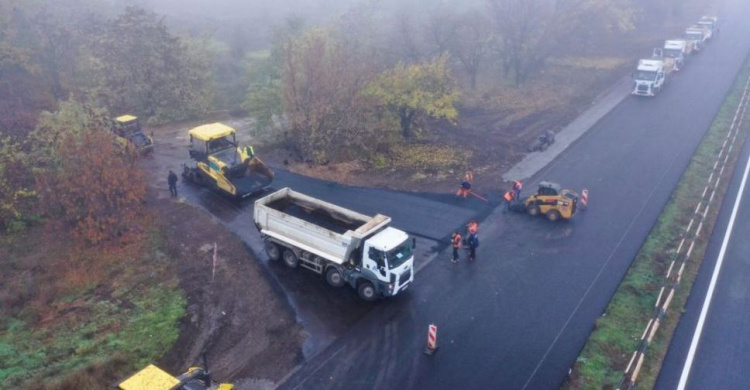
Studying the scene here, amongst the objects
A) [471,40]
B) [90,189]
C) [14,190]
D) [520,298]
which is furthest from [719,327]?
[471,40]

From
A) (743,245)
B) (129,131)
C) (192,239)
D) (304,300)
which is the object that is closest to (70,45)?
(129,131)

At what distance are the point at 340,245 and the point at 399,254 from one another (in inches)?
81.1

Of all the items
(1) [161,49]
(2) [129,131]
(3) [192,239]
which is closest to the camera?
(3) [192,239]

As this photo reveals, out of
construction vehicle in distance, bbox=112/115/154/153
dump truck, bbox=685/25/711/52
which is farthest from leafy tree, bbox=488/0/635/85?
construction vehicle in distance, bbox=112/115/154/153

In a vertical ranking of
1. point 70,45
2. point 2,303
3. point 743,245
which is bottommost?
point 2,303

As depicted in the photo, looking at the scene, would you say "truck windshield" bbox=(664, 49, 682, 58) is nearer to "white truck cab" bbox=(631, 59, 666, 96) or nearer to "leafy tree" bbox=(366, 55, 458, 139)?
"white truck cab" bbox=(631, 59, 666, 96)

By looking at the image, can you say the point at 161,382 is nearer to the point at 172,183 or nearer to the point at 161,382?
the point at 161,382

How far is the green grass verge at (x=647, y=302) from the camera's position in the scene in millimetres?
15195

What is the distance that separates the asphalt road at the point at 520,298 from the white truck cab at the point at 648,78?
444 inches

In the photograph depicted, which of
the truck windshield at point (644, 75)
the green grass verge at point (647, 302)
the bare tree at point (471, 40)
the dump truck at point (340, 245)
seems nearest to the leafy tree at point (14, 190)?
the dump truck at point (340, 245)

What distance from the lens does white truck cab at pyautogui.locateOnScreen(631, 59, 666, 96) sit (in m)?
41.1

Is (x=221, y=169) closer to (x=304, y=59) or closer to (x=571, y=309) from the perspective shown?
(x=304, y=59)

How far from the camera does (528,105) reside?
137 ft

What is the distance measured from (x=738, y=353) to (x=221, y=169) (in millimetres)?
22099
